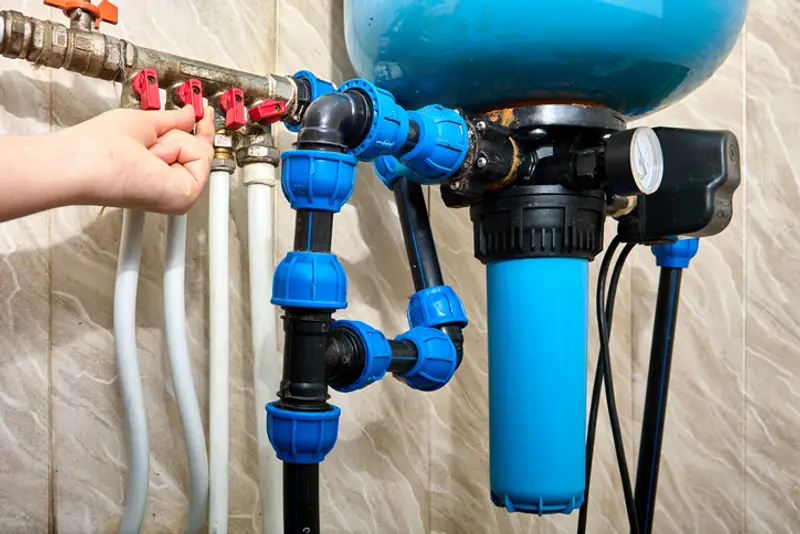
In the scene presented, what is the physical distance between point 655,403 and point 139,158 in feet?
2.12

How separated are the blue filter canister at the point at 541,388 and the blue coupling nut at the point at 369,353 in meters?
0.13

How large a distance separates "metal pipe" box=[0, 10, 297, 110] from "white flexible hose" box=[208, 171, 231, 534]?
0.09 m

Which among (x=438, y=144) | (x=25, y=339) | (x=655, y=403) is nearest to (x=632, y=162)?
(x=438, y=144)

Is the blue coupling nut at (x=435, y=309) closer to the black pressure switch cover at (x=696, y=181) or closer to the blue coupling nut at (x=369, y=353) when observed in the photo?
the blue coupling nut at (x=369, y=353)

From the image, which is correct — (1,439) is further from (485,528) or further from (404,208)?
(485,528)

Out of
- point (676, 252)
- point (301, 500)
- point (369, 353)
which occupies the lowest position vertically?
point (301, 500)

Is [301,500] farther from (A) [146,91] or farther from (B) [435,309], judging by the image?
(A) [146,91]

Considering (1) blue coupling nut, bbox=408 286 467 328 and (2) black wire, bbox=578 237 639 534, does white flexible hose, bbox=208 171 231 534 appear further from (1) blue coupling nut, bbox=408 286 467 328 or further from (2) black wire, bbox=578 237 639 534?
(2) black wire, bbox=578 237 639 534

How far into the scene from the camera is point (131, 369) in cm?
72

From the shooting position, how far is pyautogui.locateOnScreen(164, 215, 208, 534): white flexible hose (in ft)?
2.40

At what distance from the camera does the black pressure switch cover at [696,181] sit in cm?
68

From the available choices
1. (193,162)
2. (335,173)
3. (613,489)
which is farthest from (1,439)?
(613,489)

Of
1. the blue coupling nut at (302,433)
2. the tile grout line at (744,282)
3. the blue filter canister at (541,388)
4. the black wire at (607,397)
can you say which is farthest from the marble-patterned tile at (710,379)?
the blue coupling nut at (302,433)

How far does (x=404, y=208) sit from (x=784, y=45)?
0.66 metres
